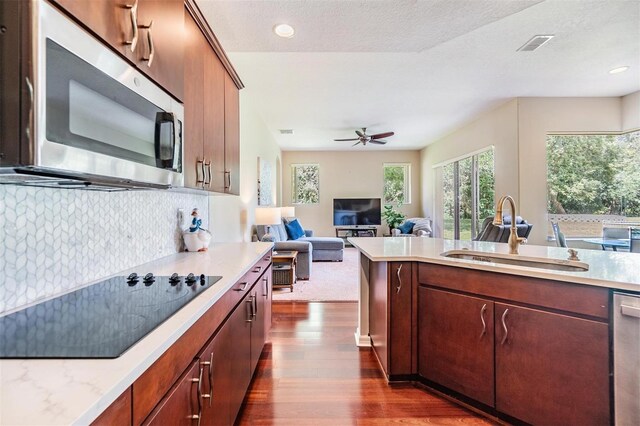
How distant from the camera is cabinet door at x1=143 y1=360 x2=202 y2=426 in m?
0.80

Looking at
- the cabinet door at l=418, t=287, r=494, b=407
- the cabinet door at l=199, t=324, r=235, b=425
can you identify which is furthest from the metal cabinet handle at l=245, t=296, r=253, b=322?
the cabinet door at l=418, t=287, r=494, b=407

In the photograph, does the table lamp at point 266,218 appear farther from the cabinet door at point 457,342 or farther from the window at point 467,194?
the window at point 467,194

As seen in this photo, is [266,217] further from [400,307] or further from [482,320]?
[482,320]

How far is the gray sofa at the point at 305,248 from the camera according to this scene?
4.86m

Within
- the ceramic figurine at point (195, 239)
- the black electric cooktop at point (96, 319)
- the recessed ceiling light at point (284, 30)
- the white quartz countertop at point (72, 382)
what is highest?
the recessed ceiling light at point (284, 30)

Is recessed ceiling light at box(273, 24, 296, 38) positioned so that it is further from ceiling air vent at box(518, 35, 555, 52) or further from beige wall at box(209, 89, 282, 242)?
ceiling air vent at box(518, 35, 555, 52)

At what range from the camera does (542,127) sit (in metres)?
4.61

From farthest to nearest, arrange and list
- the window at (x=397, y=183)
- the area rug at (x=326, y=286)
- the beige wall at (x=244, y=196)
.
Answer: the window at (x=397, y=183), the area rug at (x=326, y=286), the beige wall at (x=244, y=196)

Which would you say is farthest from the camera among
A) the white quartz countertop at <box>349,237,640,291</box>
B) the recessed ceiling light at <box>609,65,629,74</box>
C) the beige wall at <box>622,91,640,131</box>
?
the beige wall at <box>622,91,640,131</box>

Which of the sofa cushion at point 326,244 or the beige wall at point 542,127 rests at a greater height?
the beige wall at point 542,127

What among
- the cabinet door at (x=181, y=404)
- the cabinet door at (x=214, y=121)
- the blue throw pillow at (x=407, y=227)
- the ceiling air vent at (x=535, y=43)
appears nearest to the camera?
the cabinet door at (x=181, y=404)

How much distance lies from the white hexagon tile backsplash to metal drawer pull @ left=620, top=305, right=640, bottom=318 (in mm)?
2337

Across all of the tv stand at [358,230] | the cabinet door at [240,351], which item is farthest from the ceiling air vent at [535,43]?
the tv stand at [358,230]

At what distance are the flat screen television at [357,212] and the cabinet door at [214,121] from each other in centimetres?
636
